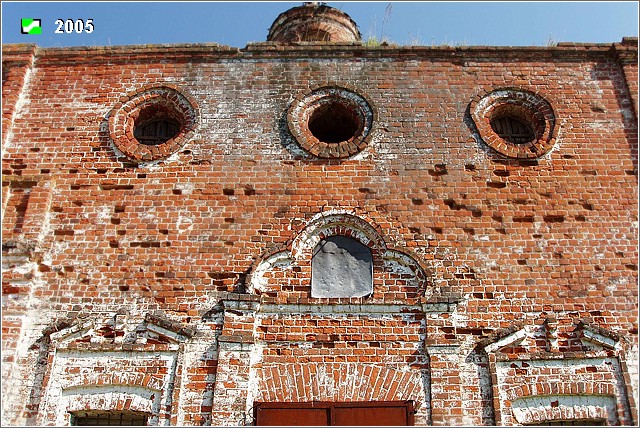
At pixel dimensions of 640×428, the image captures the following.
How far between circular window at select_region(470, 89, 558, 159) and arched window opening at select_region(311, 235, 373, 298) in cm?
219

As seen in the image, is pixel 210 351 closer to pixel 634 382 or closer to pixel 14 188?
pixel 14 188

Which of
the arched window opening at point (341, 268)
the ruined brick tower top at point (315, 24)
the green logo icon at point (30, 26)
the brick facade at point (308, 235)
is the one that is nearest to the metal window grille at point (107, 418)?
the brick facade at point (308, 235)

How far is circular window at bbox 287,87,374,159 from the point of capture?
805cm

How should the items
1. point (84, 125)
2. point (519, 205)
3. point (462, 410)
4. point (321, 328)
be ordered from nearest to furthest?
point (462, 410) < point (321, 328) < point (519, 205) < point (84, 125)

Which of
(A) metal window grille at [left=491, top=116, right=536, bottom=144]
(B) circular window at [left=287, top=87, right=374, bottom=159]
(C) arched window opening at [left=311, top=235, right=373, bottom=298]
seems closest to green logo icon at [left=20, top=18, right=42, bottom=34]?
(B) circular window at [left=287, top=87, right=374, bottom=159]

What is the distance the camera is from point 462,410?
6441 mm

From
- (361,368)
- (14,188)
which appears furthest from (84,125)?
(361,368)

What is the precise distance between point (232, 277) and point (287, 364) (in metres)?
1.18

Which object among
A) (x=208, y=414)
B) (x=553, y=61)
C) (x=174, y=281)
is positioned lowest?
(x=208, y=414)

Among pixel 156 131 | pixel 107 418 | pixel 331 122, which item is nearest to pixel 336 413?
pixel 107 418

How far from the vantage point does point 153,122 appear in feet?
28.3

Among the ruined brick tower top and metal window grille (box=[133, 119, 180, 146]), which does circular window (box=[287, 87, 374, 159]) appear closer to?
metal window grille (box=[133, 119, 180, 146])

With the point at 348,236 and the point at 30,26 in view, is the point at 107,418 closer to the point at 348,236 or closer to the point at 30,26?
the point at 348,236

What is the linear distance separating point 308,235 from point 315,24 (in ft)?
22.9
